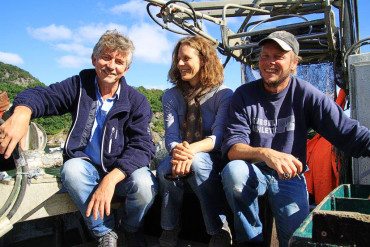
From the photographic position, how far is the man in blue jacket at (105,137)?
263 cm

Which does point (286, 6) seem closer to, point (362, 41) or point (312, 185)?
point (362, 41)

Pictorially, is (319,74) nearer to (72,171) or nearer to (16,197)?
(72,171)

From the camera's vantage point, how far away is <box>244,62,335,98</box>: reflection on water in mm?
4957

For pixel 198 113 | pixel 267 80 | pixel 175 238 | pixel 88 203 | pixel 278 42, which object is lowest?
pixel 175 238

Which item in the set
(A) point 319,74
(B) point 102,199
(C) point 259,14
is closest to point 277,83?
(B) point 102,199

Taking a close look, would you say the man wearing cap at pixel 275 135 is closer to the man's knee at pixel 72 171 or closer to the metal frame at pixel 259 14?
the man's knee at pixel 72 171

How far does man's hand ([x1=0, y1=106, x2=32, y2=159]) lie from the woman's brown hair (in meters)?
1.30

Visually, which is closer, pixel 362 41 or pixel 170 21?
pixel 362 41

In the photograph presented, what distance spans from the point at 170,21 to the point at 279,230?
Result: 108 inches

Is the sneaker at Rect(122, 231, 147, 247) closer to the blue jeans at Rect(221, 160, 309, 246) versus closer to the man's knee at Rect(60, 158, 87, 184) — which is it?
the man's knee at Rect(60, 158, 87, 184)

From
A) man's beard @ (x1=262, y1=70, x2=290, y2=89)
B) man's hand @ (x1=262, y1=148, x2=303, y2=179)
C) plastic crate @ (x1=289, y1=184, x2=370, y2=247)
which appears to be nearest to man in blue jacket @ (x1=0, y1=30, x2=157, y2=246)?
man's hand @ (x1=262, y1=148, x2=303, y2=179)

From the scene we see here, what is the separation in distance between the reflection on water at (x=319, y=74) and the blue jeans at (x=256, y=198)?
2.62 m

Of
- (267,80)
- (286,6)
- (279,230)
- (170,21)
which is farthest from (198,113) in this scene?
(286,6)

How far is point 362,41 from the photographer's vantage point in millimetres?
3139
